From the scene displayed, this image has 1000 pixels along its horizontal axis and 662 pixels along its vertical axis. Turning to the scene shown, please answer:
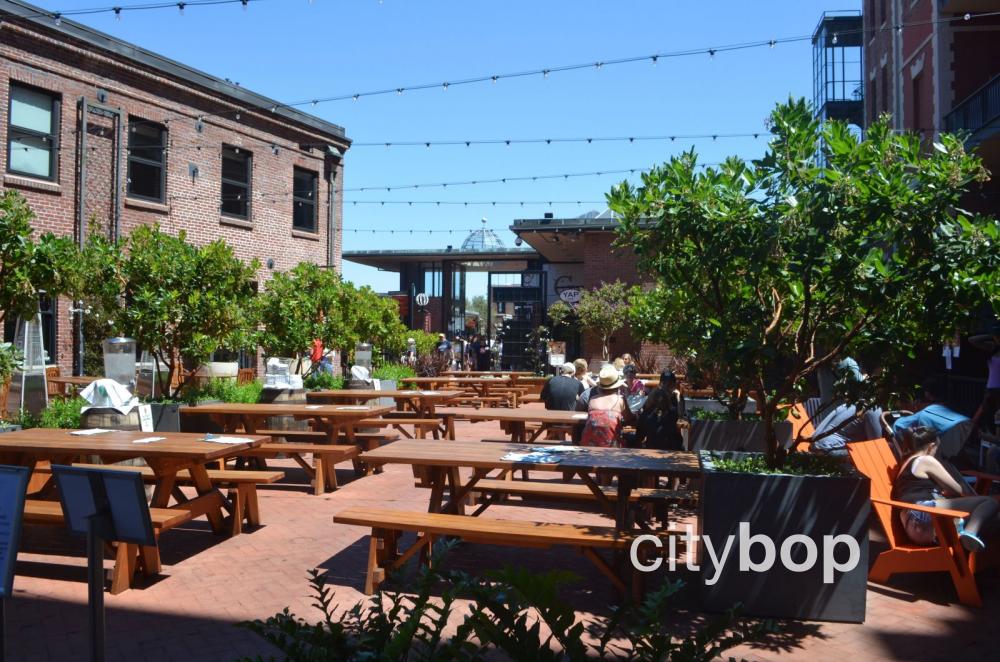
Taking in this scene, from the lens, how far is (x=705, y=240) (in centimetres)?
579

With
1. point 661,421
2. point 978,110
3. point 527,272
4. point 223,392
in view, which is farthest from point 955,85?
point 527,272

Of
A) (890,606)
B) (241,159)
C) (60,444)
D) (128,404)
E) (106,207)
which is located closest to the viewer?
(890,606)

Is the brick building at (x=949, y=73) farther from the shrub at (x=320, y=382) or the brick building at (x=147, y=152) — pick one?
the brick building at (x=147, y=152)

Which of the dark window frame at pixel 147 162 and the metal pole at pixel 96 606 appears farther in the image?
the dark window frame at pixel 147 162

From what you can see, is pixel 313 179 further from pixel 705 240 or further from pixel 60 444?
pixel 705 240

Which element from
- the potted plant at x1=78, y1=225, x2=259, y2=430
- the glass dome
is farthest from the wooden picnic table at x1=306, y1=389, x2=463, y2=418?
the glass dome

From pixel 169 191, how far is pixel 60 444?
13915 mm

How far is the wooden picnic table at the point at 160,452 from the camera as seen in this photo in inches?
264

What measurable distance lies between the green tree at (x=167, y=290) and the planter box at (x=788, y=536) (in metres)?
8.01

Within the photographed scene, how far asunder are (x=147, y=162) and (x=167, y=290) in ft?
30.0

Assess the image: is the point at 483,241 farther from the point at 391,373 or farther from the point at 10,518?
the point at 10,518

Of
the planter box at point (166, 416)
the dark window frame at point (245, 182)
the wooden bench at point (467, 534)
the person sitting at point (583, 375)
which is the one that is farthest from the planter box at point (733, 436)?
the dark window frame at point (245, 182)

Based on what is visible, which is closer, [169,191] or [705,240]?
[705,240]

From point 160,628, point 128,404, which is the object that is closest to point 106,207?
point 128,404
